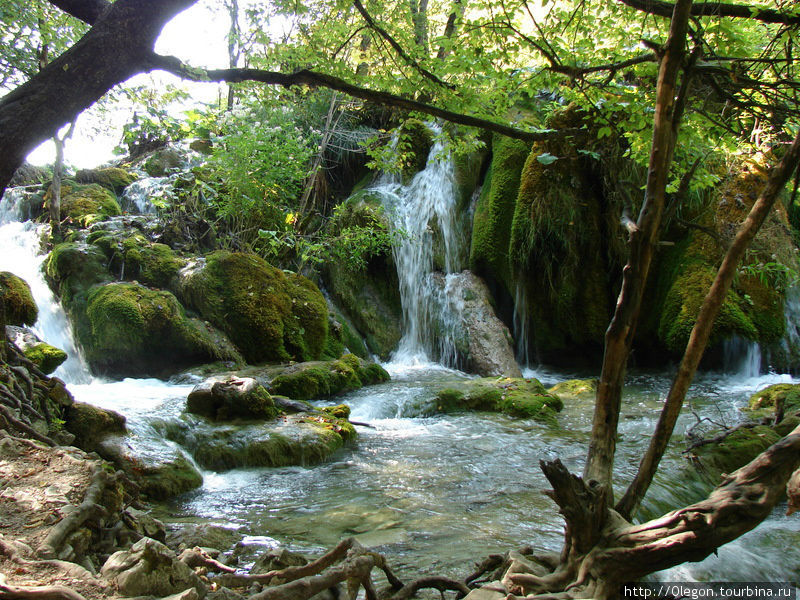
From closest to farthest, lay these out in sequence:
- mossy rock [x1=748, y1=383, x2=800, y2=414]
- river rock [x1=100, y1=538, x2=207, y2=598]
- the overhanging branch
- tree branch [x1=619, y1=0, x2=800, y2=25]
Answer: river rock [x1=100, y1=538, x2=207, y2=598], tree branch [x1=619, y1=0, x2=800, y2=25], the overhanging branch, mossy rock [x1=748, y1=383, x2=800, y2=414]

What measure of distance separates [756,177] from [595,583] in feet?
35.3

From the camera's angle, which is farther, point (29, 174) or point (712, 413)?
point (29, 174)

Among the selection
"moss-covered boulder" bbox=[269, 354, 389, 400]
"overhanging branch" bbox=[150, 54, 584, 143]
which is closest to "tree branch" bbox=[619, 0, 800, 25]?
"overhanging branch" bbox=[150, 54, 584, 143]

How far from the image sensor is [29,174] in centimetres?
1591

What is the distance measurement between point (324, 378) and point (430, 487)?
13.3ft

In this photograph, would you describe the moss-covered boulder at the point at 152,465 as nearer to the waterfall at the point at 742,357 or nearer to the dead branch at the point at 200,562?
the dead branch at the point at 200,562

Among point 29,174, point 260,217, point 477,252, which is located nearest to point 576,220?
point 477,252

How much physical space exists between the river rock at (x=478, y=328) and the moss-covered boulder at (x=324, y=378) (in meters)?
2.62

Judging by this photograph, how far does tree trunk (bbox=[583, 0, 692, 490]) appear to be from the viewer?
2057mm

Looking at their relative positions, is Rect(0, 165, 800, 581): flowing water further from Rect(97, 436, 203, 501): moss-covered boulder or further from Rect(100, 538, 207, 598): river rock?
Rect(100, 538, 207, 598): river rock

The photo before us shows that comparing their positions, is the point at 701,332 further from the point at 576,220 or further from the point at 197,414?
the point at 576,220

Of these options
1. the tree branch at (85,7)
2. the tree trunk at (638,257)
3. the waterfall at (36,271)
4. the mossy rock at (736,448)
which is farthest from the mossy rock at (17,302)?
the mossy rock at (736,448)

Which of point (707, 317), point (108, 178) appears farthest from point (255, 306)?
point (108, 178)

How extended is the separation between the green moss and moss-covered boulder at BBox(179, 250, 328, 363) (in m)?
4.22
